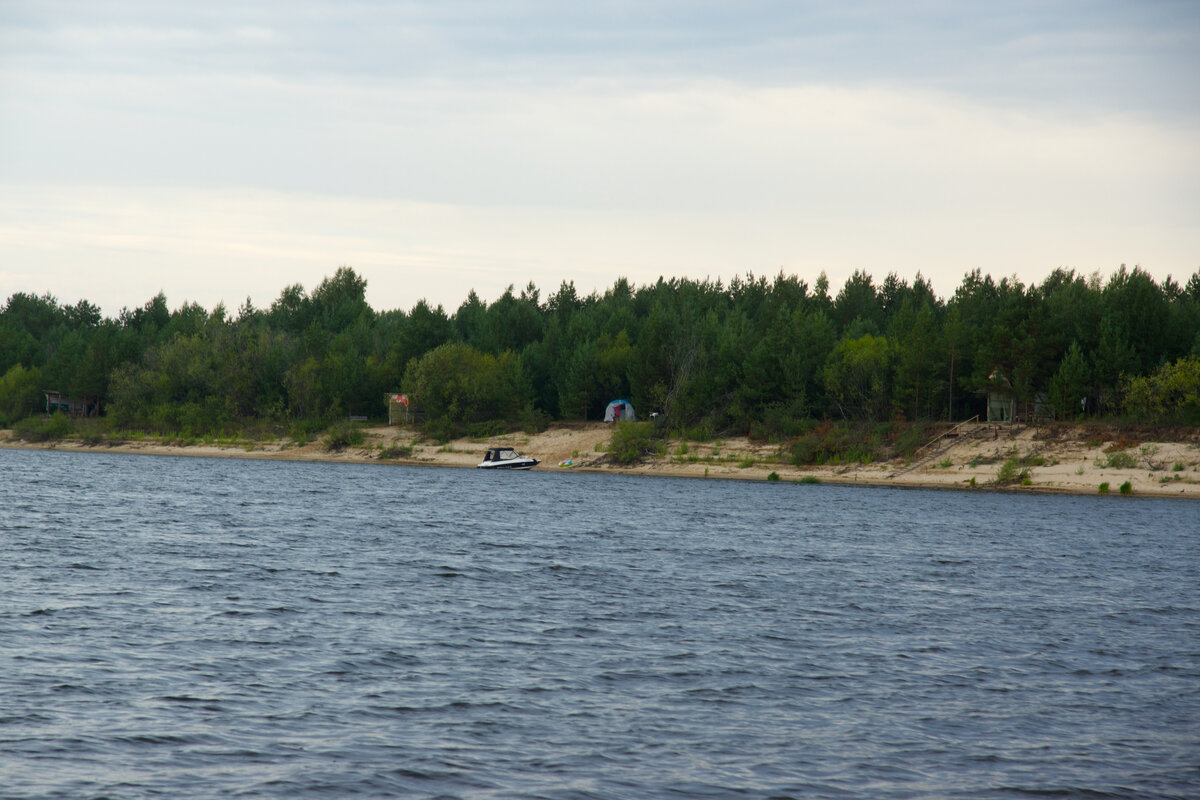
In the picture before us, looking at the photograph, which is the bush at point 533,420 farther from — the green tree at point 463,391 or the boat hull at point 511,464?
the boat hull at point 511,464

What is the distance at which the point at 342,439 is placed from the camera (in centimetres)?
10069

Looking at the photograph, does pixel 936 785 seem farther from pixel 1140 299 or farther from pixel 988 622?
pixel 1140 299

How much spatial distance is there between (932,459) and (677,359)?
28.4 meters

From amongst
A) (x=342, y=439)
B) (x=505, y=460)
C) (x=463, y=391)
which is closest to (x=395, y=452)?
(x=342, y=439)

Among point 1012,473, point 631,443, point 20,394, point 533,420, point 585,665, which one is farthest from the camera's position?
point 20,394

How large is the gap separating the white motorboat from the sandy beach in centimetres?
186

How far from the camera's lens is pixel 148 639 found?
1903 centimetres

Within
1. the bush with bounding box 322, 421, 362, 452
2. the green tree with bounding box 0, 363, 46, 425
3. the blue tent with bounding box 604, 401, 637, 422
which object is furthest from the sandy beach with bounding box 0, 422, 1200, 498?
the green tree with bounding box 0, 363, 46, 425

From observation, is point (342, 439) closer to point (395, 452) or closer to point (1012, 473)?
point (395, 452)

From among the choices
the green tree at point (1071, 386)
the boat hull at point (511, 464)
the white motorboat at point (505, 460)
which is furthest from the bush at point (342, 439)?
the green tree at point (1071, 386)

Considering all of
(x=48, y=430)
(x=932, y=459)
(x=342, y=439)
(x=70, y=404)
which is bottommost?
(x=932, y=459)

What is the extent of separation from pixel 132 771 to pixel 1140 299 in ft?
269

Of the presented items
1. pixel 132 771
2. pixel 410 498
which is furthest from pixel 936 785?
pixel 410 498

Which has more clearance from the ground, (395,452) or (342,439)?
(342,439)
